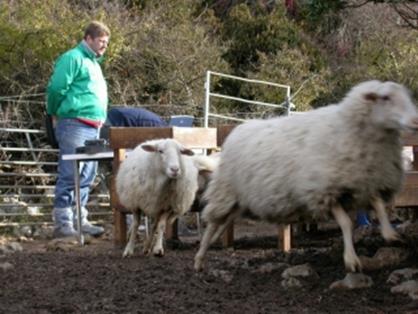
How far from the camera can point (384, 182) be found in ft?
18.6

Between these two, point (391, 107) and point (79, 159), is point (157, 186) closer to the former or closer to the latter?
point (79, 159)

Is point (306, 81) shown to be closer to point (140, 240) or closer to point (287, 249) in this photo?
point (140, 240)

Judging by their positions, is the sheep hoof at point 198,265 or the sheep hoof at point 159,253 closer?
the sheep hoof at point 198,265

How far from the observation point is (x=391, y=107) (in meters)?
5.65

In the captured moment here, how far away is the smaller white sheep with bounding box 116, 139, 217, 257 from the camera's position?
8.10 meters

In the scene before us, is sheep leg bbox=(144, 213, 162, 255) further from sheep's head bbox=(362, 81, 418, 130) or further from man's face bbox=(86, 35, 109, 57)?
sheep's head bbox=(362, 81, 418, 130)

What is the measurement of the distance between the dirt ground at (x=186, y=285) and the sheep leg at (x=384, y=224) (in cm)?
33

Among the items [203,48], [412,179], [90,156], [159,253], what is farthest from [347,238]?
[203,48]

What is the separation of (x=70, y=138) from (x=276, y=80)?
8.18 metres

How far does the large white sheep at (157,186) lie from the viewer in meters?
8.10

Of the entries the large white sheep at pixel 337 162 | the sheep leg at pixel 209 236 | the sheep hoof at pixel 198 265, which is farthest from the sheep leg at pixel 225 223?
the large white sheep at pixel 337 162

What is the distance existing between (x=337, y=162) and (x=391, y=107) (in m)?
0.47

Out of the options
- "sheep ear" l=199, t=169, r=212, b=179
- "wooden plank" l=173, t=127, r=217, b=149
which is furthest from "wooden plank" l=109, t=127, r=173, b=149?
"sheep ear" l=199, t=169, r=212, b=179

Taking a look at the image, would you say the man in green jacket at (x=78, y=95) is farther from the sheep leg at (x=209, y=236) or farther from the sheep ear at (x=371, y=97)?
the sheep ear at (x=371, y=97)
